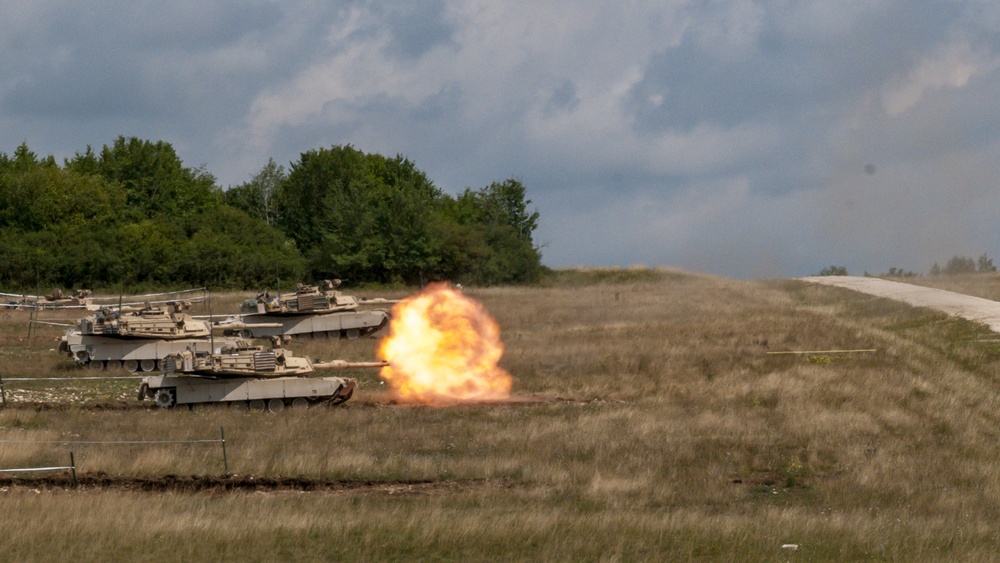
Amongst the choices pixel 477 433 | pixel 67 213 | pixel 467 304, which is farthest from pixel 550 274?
pixel 477 433

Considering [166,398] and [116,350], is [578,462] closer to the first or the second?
[166,398]

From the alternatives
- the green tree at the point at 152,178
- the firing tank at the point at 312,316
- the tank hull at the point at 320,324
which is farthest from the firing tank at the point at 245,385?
the green tree at the point at 152,178

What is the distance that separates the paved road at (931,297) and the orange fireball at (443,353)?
21.9 m

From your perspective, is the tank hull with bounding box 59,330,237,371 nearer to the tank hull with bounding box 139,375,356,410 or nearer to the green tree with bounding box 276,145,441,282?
the tank hull with bounding box 139,375,356,410

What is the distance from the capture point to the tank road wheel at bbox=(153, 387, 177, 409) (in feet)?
112

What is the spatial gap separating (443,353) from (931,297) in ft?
113

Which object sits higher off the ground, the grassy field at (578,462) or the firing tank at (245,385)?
the firing tank at (245,385)

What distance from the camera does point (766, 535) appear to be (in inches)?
745

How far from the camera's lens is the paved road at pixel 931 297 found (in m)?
52.2

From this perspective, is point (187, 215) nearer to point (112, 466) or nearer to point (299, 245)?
point (299, 245)

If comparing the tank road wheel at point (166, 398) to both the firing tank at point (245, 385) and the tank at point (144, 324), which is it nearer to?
the firing tank at point (245, 385)

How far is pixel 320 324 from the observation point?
52062 mm

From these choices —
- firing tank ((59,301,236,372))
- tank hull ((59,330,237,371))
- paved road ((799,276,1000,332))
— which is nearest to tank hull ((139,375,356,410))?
firing tank ((59,301,236,372))

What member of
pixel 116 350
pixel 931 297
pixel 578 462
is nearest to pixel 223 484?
pixel 578 462
